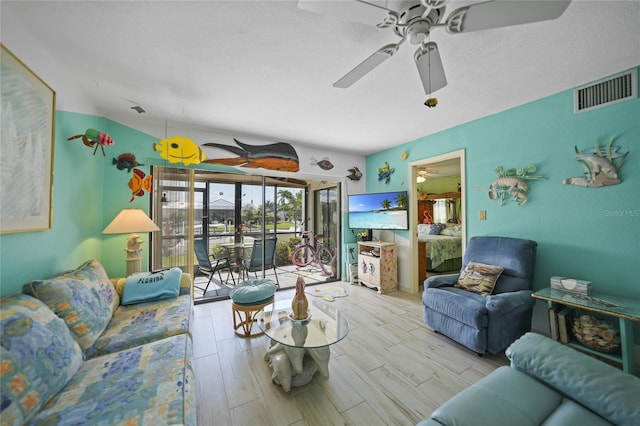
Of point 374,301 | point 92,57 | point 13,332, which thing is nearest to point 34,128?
point 92,57

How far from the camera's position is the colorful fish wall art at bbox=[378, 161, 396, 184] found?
4.34 m

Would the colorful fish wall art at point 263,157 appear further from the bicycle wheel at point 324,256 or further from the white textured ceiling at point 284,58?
the bicycle wheel at point 324,256

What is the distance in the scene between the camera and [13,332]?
104 cm

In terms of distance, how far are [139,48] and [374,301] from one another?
383cm

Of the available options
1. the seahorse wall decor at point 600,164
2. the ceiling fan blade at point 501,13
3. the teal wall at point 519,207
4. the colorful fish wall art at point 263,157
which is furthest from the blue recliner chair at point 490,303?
the colorful fish wall art at point 263,157

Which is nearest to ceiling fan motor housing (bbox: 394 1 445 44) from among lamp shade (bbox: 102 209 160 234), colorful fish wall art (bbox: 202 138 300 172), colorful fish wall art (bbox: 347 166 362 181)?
colorful fish wall art (bbox: 202 138 300 172)

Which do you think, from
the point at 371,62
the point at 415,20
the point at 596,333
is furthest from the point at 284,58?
the point at 596,333

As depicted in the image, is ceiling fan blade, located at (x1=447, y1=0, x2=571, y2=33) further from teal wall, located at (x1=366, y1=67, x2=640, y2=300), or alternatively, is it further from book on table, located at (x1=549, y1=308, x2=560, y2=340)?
book on table, located at (x1=549, y1=308, x2=560, y2=340)

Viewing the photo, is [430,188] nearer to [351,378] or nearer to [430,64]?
[430,64]

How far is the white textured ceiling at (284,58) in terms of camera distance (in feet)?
4.79

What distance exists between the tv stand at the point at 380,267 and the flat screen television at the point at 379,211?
0.36m

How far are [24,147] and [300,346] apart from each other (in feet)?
7.20

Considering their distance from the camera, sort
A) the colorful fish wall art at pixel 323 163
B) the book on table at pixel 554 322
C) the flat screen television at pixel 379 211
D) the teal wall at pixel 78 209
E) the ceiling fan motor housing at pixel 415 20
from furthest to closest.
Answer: the colorful fish wall art at pixel 323 163
the flat screen television at pixel 379 211
the book on table at pixel 554 322
the teal wall at pixel 78 209
the ceiling fan motor housing at pixel 415 20

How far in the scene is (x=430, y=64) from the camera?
5.10 feet
